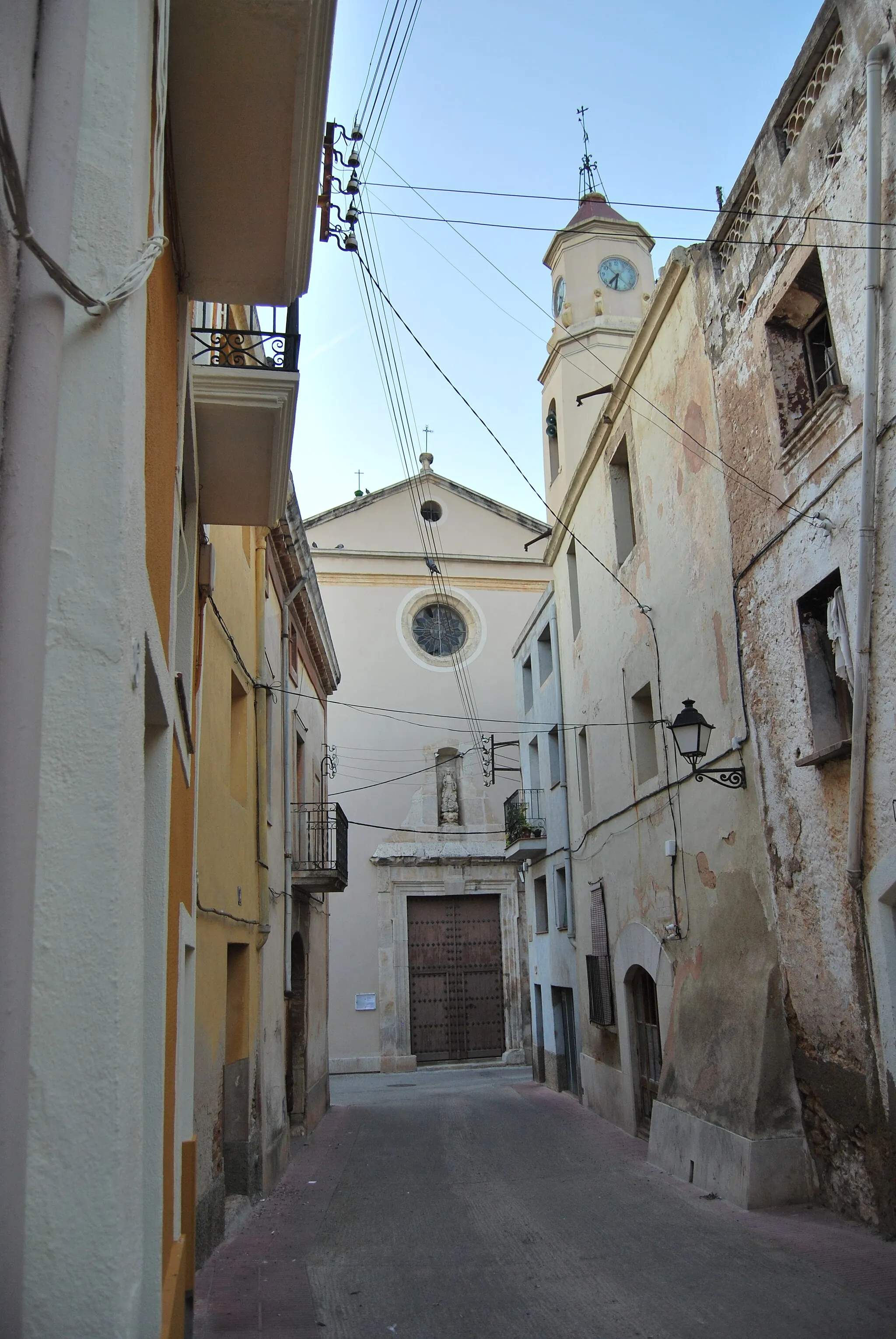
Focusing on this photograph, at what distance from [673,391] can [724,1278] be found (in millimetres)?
8542

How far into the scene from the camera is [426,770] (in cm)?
2655

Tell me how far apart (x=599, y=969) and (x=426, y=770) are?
12.5 metres

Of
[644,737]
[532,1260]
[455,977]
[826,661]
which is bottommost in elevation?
[532,1260]

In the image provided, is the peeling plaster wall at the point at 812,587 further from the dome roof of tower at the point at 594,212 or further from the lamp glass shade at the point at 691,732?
the dome roof of tower at the point at 594,212

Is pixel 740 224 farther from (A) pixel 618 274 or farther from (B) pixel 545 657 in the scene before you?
(A) pixel 618 274

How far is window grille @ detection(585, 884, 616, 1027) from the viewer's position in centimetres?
1406

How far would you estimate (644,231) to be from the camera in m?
22.6

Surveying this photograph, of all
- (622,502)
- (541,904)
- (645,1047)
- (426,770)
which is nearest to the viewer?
(645,1047)

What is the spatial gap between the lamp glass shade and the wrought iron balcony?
604cm

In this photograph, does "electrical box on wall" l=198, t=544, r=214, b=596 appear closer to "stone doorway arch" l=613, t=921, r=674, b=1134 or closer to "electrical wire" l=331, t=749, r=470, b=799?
"stone doorway arch" l=613, t=921, r=674, b=1134

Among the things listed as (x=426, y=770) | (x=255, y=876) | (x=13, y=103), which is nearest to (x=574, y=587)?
(x=255, y=876)

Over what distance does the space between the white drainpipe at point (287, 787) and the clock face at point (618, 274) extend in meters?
11.6

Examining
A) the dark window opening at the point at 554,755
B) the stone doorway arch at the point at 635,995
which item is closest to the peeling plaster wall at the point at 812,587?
the stone doorway arch at the point at 635,995

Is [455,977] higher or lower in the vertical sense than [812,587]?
lower
